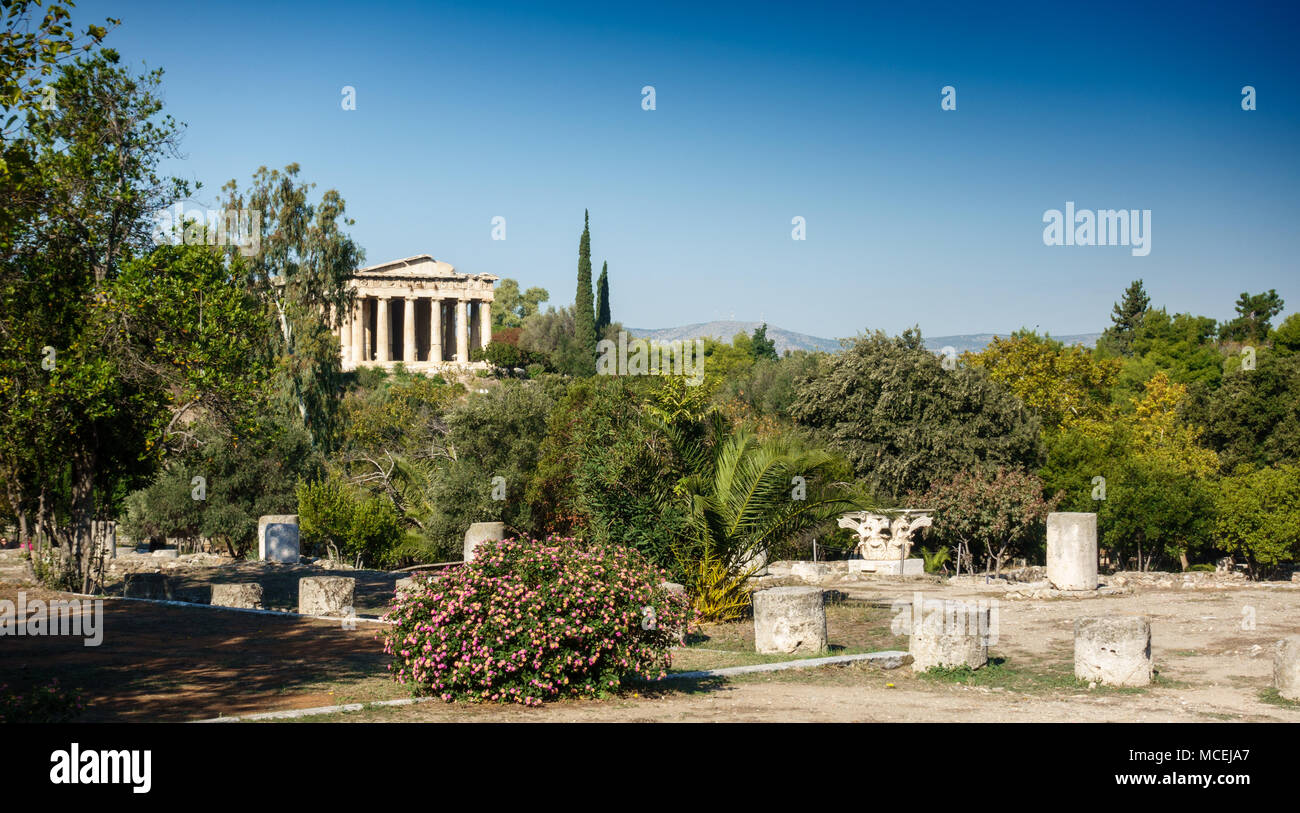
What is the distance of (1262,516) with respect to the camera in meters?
24.1

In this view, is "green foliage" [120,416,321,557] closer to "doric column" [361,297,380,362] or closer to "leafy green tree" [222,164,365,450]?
"leafy green tree" [222,164,365,450]

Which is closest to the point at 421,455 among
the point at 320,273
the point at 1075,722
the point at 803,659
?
the point at 320,273

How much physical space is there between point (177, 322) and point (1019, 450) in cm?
2416

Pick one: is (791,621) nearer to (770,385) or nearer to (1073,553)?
(1073,553)

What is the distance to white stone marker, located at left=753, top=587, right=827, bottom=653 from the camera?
1175 cm

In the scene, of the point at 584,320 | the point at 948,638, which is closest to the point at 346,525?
the point at 948,638

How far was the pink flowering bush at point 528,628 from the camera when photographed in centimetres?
806

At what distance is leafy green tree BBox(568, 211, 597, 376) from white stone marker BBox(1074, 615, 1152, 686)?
55.3m

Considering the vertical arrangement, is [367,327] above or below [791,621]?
above

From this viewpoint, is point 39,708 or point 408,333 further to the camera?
point 408,333

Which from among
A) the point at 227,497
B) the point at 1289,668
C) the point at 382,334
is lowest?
the point at 1289,668

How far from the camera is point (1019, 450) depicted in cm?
3077

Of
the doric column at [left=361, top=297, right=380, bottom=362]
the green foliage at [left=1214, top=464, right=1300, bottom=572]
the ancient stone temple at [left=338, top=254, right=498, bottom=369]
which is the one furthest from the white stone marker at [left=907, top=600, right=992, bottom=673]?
the doric column at [left=361, top=297, right=380, bottom=362]

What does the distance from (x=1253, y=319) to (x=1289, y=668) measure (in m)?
66.0
